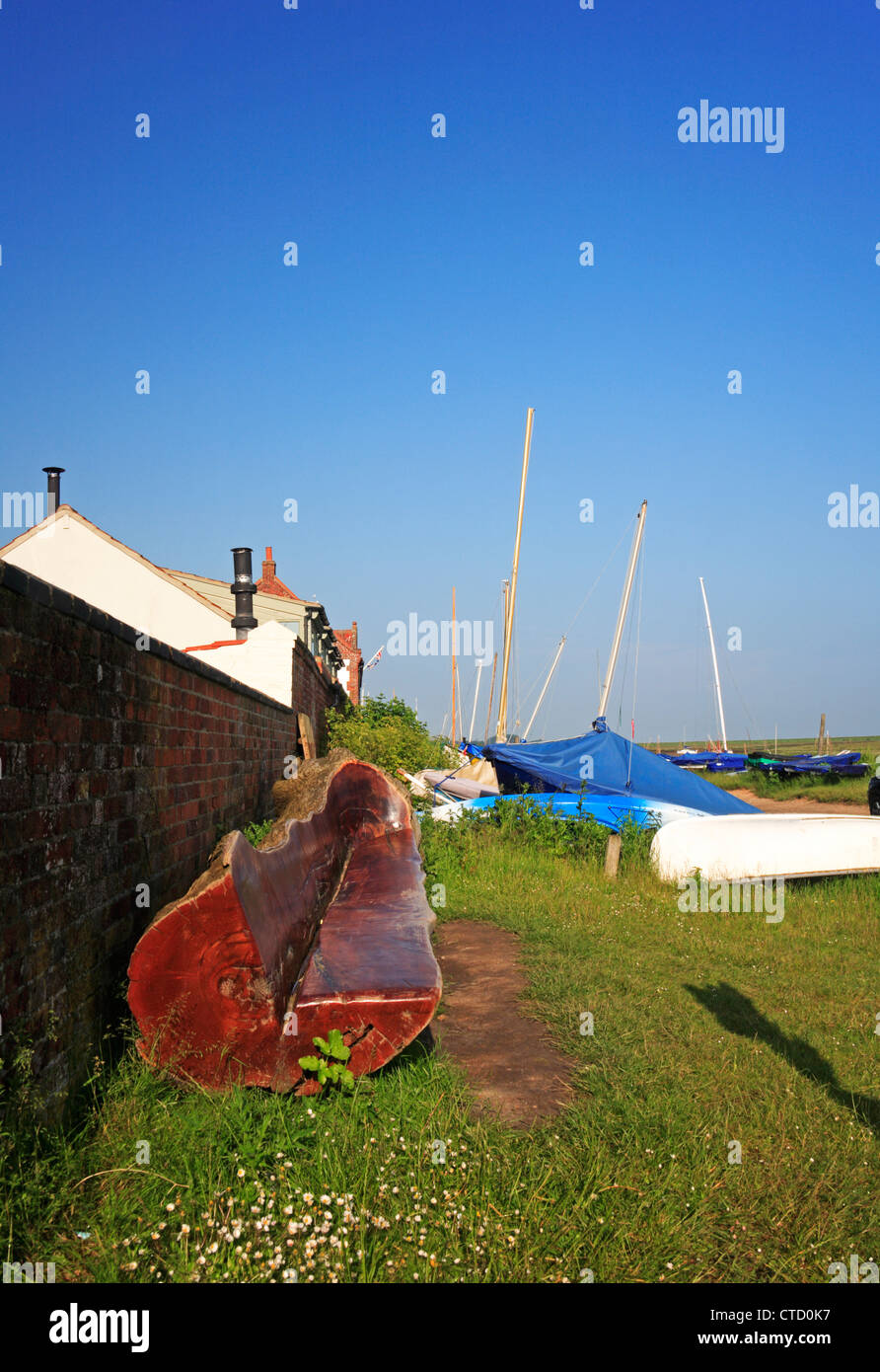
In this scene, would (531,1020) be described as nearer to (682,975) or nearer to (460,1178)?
(682,975)

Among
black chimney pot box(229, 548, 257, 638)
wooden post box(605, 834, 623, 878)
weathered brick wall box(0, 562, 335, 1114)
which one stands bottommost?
wooden post box(605, 834, 623, 878)

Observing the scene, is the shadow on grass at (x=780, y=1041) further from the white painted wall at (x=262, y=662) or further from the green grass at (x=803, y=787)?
the green grass at (x=803, y=787)

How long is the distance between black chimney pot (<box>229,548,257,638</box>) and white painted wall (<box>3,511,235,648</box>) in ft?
5.14

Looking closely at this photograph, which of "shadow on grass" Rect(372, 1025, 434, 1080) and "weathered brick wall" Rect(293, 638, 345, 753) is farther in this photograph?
"weathered brick wall" Rect(293, 638, 345, 753)

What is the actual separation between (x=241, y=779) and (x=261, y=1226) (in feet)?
15.9

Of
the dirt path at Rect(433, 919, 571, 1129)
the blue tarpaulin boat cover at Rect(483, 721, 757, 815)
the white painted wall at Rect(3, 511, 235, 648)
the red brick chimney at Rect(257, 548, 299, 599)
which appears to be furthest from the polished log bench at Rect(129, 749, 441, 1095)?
the red brick chimney at Rect(257, 548, 299, 599)

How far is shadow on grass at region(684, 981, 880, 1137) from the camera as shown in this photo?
359 cm

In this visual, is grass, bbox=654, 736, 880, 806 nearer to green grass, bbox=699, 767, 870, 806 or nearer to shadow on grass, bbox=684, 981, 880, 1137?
green grass, bbox=699, 767, 870, 806

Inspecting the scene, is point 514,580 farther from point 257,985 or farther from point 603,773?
point 257,985

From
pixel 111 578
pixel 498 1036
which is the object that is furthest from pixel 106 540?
pixel 498 1036

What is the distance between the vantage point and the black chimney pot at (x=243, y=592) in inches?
568

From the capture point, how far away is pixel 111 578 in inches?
668

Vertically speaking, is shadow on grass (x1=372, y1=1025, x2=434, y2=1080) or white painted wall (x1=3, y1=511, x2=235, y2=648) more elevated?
white painted wall (x1=3, y1=511, x2=235, y2=648)

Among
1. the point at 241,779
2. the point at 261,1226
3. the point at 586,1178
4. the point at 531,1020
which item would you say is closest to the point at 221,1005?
the point at 261,1226
